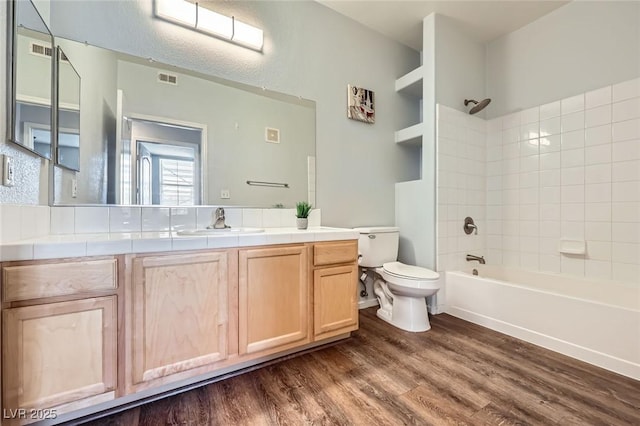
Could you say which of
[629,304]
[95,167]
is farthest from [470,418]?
[95,167]

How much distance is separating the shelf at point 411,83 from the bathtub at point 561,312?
6.05 feet

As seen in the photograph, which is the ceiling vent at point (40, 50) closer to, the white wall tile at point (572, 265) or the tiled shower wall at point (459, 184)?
the tiled shower wall at point (459, 184)

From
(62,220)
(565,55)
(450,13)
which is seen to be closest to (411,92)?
(450,13)

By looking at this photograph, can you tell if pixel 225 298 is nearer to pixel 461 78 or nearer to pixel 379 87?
pixel 379 87

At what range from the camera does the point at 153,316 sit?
1229 millimetres

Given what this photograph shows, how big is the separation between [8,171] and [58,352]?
28.8 inches

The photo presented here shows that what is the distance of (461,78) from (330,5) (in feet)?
4.58

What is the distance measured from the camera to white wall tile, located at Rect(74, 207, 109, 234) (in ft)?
4.84

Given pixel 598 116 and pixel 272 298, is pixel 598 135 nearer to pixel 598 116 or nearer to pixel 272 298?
pixel 598 116

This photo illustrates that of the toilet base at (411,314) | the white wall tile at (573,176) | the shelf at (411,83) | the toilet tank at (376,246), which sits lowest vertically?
the toilet base at (411,314)

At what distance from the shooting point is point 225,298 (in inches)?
54.8

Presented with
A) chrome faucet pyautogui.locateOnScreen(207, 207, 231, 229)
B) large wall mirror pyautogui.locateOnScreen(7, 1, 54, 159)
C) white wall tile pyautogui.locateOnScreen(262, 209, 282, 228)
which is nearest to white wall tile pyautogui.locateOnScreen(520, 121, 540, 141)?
white wall tile pyautogui.locateOnScreen(262, 209, 282, 228)

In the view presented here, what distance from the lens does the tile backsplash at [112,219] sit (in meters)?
1.12

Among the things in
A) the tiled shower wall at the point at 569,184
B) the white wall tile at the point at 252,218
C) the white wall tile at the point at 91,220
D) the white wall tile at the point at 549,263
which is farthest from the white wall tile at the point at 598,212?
the white wall tile at the point at 91,220
